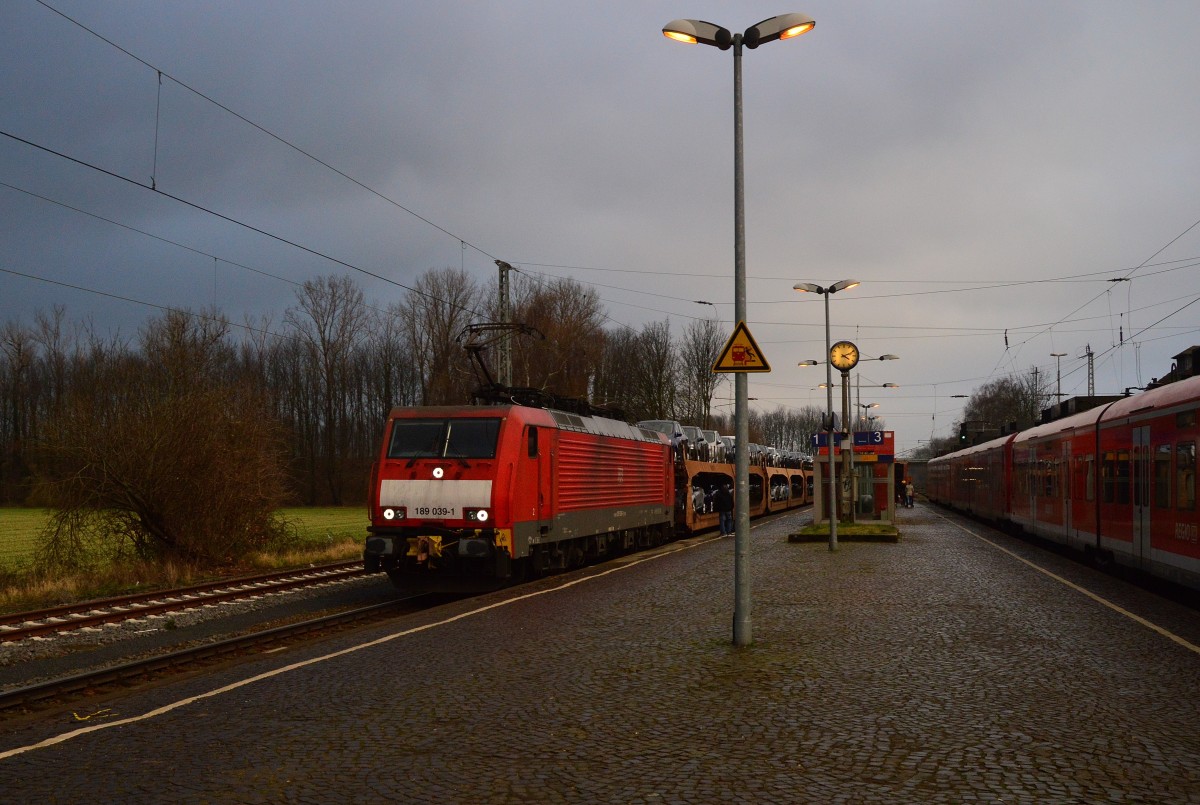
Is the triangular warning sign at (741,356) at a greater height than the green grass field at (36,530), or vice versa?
the triangular warning sign at (741,356)

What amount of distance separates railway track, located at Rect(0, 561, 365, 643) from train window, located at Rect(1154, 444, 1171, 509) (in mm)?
13637

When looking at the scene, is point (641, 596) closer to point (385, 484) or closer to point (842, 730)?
point (385, 484)

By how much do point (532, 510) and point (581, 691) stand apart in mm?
8041

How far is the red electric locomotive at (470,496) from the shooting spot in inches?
598

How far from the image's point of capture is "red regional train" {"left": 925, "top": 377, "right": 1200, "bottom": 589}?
45.4ft

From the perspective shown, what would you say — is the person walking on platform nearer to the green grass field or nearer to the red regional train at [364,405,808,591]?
the green grass field

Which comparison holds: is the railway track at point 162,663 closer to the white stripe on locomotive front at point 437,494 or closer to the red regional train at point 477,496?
the red regional train at point 477,496

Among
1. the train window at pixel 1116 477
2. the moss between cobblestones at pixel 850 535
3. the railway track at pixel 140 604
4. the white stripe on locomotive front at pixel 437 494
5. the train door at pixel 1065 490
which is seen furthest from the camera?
the moss between cobblestones at pixel 850 535

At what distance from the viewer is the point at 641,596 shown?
1474 cm

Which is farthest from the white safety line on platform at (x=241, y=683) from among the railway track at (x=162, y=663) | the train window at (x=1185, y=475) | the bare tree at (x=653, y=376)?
the bare tree at (x=653, y=376)

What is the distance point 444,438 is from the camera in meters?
16.0

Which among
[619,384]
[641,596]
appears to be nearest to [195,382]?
[641,596]

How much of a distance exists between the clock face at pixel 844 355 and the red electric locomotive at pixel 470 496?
1240 cm

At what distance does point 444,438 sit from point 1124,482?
1145cm
